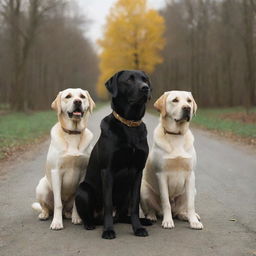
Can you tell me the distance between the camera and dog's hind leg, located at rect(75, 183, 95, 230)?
175 inches

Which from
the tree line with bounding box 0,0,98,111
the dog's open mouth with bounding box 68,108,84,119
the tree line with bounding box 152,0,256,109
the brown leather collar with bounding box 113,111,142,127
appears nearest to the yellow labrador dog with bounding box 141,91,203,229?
the brown leather collar with bounding box 113,111,142,127

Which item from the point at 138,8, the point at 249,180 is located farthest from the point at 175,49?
the point at 249,180

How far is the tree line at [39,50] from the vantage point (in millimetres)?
30250

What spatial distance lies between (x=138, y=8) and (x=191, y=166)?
110 feet

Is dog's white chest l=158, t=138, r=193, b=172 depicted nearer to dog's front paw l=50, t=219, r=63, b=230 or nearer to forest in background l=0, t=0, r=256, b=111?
dog's front paw l=50, t=219, r=63, b=230

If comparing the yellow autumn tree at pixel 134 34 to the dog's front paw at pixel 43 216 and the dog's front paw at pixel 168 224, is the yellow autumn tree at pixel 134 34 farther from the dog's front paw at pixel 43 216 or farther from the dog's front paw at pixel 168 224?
the dog's front paw at pixel 168 224

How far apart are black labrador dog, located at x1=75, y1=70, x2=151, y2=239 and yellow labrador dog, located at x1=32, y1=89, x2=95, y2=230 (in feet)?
0.67

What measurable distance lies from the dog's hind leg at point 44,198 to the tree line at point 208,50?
23.7 m

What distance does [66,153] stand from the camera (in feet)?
14.8

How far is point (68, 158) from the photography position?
4504mm

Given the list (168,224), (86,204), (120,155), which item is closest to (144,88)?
(120,155)

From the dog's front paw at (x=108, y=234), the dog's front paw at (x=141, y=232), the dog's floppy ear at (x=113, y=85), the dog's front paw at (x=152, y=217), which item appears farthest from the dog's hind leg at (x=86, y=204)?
the dog's floppy ear at (x=113, y=85)

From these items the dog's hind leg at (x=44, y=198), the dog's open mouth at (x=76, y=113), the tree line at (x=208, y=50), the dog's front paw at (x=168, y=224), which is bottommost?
the dog's front paw at (x=168, y=224)

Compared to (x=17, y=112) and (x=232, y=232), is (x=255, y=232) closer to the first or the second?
(x=232, y=232)
